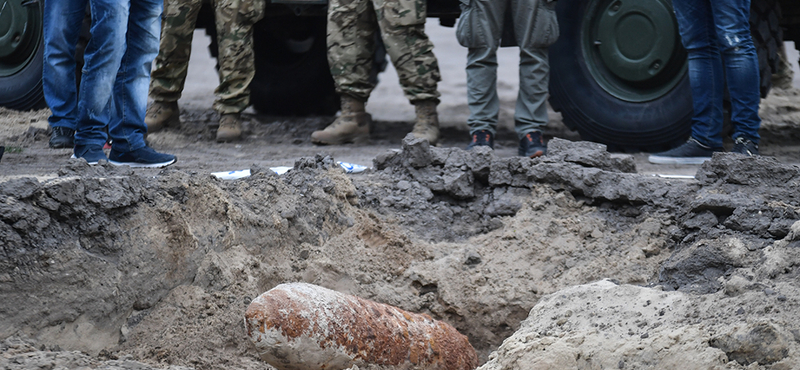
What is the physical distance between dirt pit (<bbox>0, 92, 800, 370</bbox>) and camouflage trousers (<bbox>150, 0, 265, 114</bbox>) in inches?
46.5

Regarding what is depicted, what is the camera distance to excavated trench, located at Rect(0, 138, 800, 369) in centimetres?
189

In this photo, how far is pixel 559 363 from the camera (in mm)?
1859

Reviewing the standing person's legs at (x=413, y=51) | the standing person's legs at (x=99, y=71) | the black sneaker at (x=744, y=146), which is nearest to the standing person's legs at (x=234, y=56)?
the standing person's legs at (x=413, y=51)

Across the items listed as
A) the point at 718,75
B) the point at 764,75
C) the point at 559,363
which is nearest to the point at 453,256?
the point at 559,363

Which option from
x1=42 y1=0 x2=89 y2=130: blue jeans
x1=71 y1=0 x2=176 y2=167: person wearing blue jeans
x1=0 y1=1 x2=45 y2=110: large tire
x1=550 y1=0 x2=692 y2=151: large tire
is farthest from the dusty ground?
x1=0 y1=1 x2=45 y2=110: large tire

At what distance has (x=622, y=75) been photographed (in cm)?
417

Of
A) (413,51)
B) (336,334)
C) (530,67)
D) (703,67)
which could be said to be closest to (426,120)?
(413,51)

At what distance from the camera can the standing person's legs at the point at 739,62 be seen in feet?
11.3

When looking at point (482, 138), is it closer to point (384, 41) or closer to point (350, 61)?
point (384, 41)

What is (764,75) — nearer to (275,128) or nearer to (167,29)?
(275,128)

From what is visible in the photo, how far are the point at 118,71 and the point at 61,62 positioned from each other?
1.38ft

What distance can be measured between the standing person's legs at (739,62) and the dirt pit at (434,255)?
33.6 inches

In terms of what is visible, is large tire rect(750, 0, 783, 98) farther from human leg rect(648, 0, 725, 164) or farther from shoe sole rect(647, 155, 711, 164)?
shoe sole rect(647, 155, 711, 164)

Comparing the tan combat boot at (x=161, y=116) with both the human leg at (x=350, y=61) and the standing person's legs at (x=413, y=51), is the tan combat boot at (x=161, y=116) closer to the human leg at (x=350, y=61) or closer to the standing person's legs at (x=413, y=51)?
the human leg at (x=350, y=61)
